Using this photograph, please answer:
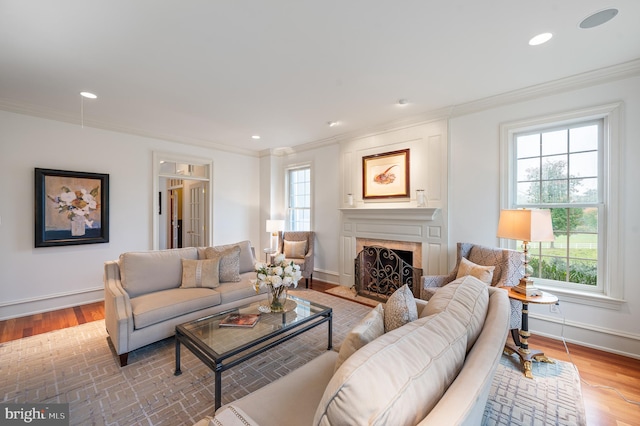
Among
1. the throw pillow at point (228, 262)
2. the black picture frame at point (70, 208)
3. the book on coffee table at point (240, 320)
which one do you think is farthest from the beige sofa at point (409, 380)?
the black picture frame at point (70, 208)

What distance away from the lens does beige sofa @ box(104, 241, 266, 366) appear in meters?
2.33

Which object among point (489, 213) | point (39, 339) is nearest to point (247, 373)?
point (39, 339)

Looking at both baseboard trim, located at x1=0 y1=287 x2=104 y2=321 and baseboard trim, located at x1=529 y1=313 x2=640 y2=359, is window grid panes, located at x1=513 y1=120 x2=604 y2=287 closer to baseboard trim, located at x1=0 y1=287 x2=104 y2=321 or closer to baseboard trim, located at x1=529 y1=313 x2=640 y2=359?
baseboard trim, located at x1=529 y1=313 x2=640 y2=359

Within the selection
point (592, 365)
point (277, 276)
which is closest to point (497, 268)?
point (592, 365)

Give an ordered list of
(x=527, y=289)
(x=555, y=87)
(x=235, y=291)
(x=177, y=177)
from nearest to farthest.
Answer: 1. (x=527, y=289)
2. (x=555, y=87)
3. (x=235, y=291)
4. (x=177, y=177)

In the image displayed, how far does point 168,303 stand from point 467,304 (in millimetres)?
2567

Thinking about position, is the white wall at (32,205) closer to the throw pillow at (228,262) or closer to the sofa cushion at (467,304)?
the throw pillow at (228,262)

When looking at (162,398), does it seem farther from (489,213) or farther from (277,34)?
(489,213)

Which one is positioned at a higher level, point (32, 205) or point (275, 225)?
point (32, 205)

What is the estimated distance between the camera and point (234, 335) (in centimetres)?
201

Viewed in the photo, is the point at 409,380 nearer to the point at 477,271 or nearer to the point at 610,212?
the point at 477,271

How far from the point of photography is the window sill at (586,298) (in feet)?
8.34

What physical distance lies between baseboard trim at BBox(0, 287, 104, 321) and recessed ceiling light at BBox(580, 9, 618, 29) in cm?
614

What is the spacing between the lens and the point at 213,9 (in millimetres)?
1812
